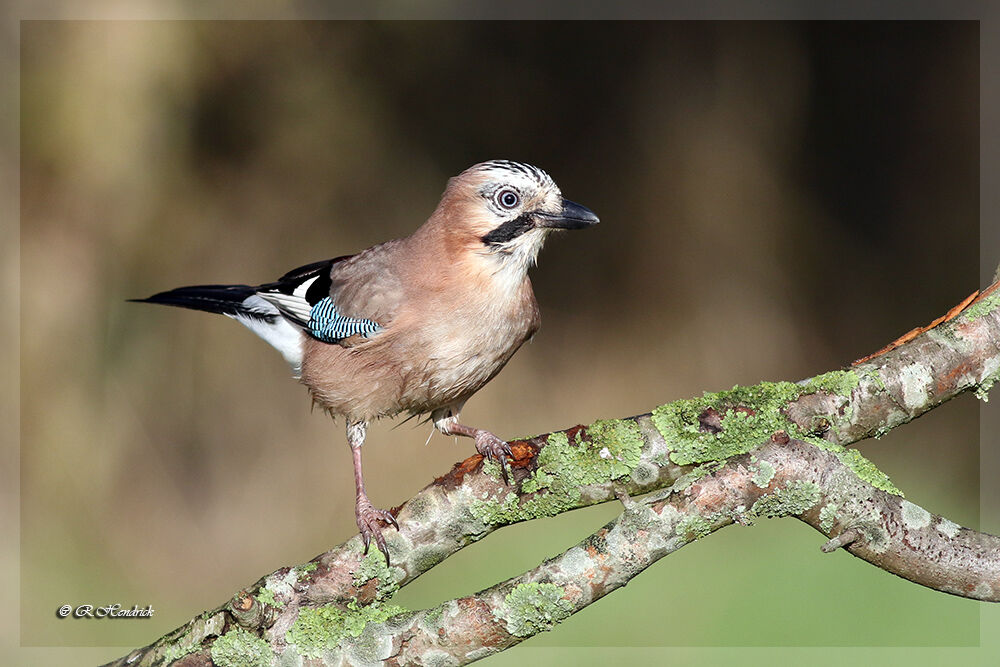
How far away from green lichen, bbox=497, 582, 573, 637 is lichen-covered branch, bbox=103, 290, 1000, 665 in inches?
0.7

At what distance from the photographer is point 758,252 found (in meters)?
6.25

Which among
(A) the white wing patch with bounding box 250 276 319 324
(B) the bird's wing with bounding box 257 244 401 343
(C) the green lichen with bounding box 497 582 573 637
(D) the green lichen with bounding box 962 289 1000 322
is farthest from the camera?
(A) the white wing patch with bounding box 250 276 319 324

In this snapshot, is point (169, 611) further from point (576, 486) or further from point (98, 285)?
point (576, 486)

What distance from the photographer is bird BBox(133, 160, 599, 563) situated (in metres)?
2.91

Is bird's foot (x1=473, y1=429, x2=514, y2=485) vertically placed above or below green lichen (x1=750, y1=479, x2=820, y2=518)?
above

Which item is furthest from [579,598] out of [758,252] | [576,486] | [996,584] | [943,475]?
[943,475]

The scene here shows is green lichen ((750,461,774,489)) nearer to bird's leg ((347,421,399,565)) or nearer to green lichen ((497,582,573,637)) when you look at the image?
green lichen ((497,582,573,637))

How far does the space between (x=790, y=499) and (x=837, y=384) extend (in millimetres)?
391

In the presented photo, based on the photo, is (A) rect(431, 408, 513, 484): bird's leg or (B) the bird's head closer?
(A) rect(431, 408, 513, 484): bird's leg

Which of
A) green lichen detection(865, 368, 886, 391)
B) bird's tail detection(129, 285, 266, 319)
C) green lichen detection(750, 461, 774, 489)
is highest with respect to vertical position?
bird's tail detection(129, 285, 266, 319)

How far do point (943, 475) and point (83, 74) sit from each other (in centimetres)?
577

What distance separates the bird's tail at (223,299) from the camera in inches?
140

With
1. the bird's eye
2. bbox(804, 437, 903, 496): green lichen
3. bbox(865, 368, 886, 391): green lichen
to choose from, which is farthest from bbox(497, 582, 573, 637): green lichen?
the bird's eye

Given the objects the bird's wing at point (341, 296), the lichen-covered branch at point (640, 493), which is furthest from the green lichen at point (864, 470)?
the bird's wing at point (341, 296)
